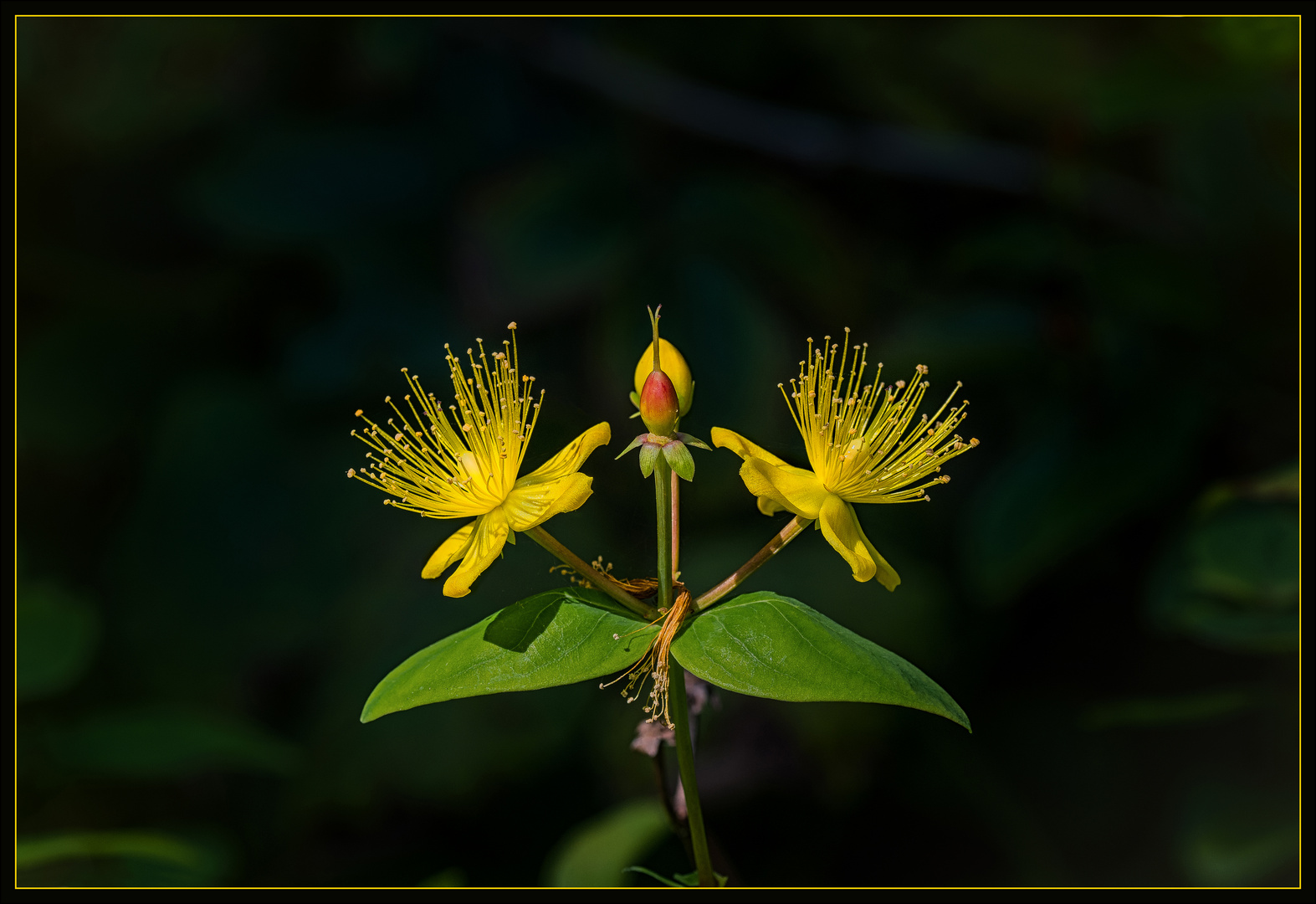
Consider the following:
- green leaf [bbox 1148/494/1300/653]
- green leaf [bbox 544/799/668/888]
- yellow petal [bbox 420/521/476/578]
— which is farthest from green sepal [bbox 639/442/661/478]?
green leaf [bbox 1148/494/1300/653]

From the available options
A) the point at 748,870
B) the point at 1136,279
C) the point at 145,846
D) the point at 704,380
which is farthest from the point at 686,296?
the point at 145,846

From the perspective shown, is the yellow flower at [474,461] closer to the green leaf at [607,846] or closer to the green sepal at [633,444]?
the green sepal at [633,444]

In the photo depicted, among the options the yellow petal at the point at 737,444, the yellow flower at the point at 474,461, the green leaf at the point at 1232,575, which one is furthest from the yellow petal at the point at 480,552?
the green leaf at the point at 1232,575

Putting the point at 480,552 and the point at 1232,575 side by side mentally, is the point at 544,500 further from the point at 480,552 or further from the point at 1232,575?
the point at 1232,575

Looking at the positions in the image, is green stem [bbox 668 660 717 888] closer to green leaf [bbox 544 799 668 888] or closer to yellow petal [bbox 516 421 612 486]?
yellow petal [bbox 516 421 612 486]

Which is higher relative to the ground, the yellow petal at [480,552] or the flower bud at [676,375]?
the flower bud at [676,375]

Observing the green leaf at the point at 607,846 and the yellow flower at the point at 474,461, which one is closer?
the yellow flower at the point at 474,461

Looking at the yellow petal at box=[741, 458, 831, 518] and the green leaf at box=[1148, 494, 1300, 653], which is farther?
the green leaf at box=[1148, 494, 1300, 653]
